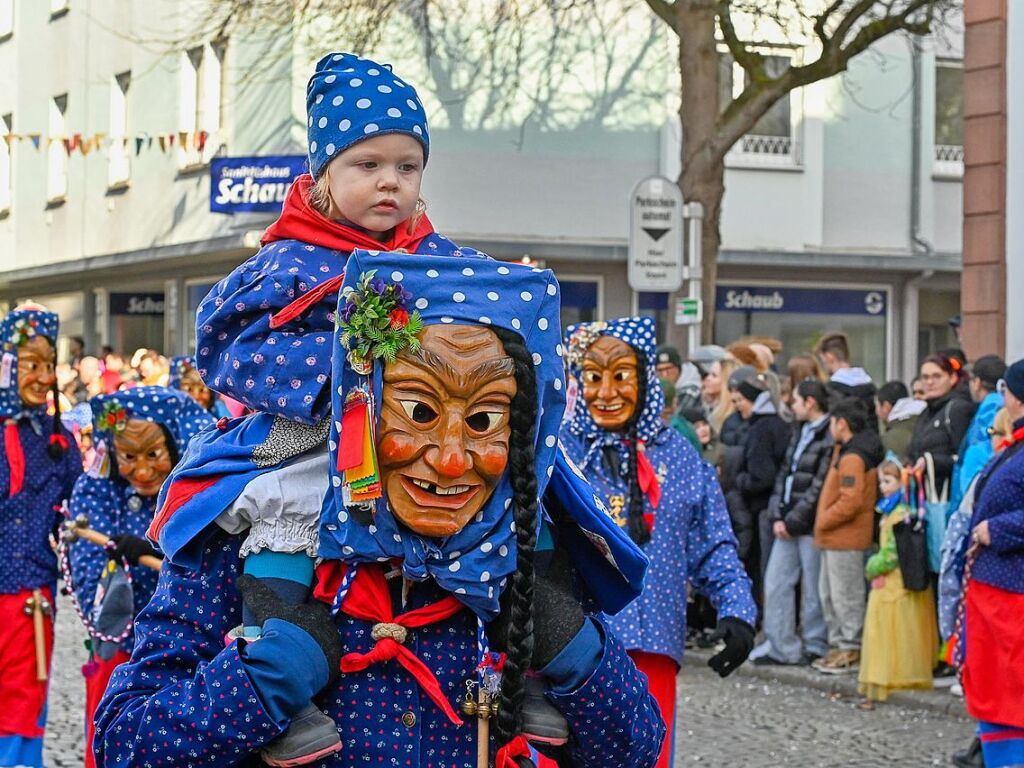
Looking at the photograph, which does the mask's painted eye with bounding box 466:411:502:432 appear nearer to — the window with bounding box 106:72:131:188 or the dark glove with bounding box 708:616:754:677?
the dark glove with bounding box 708:616:754:677

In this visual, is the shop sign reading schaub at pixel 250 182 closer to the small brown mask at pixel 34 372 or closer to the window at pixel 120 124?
the window at pixel 120 124

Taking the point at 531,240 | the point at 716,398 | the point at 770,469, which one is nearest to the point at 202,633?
the point at 770,469

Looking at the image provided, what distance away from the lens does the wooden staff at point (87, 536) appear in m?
6.58

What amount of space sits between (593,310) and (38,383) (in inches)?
684

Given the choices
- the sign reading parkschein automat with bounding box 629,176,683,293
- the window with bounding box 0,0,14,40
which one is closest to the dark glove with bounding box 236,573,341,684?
the sign reading parkschein automat with bounding box 629,176,683,293

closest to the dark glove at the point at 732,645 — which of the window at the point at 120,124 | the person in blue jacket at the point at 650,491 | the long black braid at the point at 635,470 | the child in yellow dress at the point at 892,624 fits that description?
the person in blue jacket at the point at 650,491

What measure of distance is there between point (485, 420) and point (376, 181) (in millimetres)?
498

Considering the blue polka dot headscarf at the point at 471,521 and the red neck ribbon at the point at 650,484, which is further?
the red neck ribbon at the point at 650,484

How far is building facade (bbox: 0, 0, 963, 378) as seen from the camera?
2425 cm

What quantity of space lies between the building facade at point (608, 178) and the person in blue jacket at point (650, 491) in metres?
16.0

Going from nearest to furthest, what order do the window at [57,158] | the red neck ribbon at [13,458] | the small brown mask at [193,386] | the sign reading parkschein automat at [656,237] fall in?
the red neck ribbon at [13,458], the small brown mask at [193,386], the sign reading parkschein automat at [656,237], the window at [57,158]

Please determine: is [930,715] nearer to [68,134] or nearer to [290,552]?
[290,552]

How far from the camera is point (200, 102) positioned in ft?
85.9

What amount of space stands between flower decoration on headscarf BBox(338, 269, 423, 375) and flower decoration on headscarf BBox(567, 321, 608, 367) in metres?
3.97
